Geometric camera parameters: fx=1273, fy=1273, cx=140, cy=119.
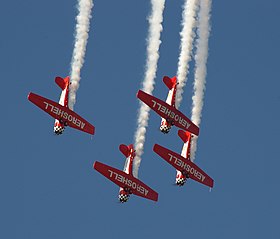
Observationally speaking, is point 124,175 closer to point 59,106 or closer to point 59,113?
point 59,113

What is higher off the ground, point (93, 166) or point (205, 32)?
point (205, 32)

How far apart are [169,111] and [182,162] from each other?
3557mm

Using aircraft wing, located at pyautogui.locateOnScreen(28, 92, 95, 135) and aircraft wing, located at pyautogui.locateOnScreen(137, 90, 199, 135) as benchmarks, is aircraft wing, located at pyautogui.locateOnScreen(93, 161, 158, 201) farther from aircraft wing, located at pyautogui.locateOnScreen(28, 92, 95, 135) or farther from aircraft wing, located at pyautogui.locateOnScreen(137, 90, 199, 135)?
aircraft wing, located at pyautogui.locateOnScreen(137, 90, 199, 135)

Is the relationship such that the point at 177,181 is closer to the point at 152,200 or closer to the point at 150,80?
the point at 152,200

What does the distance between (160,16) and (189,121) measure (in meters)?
6.73

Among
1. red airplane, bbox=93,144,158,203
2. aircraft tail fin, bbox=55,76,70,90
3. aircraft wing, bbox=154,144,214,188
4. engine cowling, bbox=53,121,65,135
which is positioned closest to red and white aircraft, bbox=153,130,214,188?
aircraft wing, bbox=154,144,214,188

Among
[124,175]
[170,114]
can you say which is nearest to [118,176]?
[124,175]

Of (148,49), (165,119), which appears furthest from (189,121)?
(148,49)

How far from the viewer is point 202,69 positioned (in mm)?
65125

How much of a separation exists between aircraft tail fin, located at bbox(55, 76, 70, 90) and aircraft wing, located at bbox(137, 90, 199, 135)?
3.66 meters

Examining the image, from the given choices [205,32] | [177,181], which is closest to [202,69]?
[205,32]

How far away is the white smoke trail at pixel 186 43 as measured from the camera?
2474 inches

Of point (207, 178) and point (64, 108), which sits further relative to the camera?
point (207, 178)

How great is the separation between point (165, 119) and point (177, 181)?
3993mm
